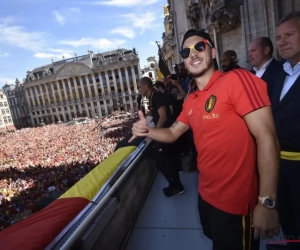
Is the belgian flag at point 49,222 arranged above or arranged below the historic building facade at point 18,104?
below

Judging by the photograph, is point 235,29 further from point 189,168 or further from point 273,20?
point 189,168

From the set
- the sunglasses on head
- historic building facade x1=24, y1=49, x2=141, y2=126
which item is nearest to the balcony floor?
the sunglasses on head

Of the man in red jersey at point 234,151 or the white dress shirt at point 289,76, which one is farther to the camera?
the white dress shirt at point 289,76

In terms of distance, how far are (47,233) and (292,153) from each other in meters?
1.92

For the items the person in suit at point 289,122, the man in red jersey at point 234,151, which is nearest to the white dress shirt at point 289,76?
the person in suit at point 289,122

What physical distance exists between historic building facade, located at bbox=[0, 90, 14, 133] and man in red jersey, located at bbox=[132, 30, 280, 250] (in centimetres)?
8493

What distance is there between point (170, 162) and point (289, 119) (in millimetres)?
1877

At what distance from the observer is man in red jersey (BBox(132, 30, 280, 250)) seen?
1163mm

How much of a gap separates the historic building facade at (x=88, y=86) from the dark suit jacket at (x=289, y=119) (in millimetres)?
65103

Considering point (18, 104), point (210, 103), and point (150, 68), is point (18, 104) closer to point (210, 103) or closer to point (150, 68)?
point (150, 68)

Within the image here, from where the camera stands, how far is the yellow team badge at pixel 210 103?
1.34 metres

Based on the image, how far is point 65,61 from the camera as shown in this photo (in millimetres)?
71125

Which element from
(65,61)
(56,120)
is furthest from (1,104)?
(65,61)

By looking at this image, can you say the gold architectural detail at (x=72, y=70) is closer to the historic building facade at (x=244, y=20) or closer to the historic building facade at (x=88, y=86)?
the historic building facade at (x=88, y=86)
